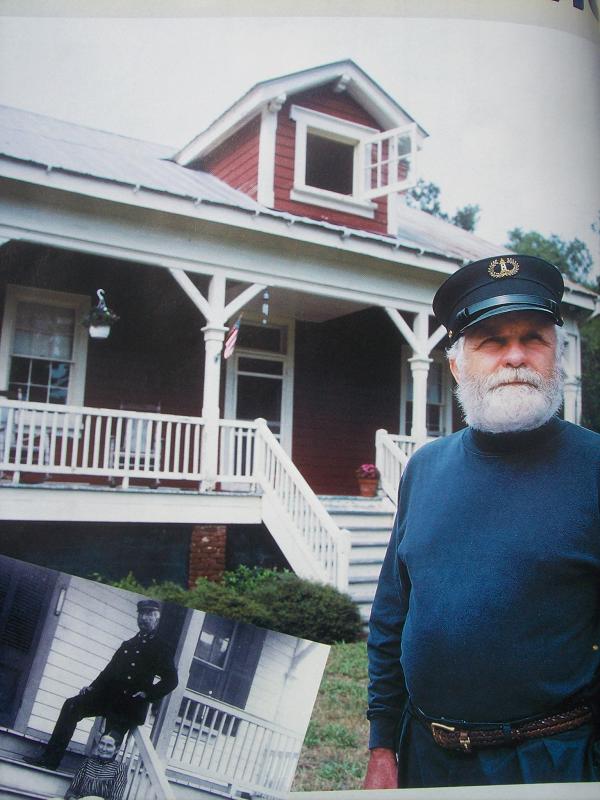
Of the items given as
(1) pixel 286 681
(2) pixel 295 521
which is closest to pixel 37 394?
(2) pixel 295 521

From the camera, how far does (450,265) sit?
3.10 m

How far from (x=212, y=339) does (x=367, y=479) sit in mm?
1071

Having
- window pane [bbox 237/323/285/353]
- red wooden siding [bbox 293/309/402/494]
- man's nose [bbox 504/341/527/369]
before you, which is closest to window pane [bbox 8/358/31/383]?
window pane [bbox 237/323/285/353]

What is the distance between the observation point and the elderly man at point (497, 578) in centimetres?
120

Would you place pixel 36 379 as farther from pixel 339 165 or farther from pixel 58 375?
pixel 339 165

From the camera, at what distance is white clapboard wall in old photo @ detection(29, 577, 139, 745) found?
3.59 ft

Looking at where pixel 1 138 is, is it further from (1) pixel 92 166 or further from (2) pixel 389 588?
(2) pixel 389 588

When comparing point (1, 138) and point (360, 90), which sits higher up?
point (360, 90)

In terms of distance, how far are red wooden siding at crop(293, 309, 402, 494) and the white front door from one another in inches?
2.7

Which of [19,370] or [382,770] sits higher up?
[19,370]

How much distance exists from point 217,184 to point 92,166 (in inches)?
33.7

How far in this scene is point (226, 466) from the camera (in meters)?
3.42

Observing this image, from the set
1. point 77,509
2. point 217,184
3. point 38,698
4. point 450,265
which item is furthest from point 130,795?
point 217,184

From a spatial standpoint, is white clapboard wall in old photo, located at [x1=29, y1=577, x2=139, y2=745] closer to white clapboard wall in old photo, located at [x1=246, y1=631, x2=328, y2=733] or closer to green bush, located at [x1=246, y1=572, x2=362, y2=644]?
white clapboard wall in old photo, located at [x1=246, y1=631, x2=328, y2=733]
